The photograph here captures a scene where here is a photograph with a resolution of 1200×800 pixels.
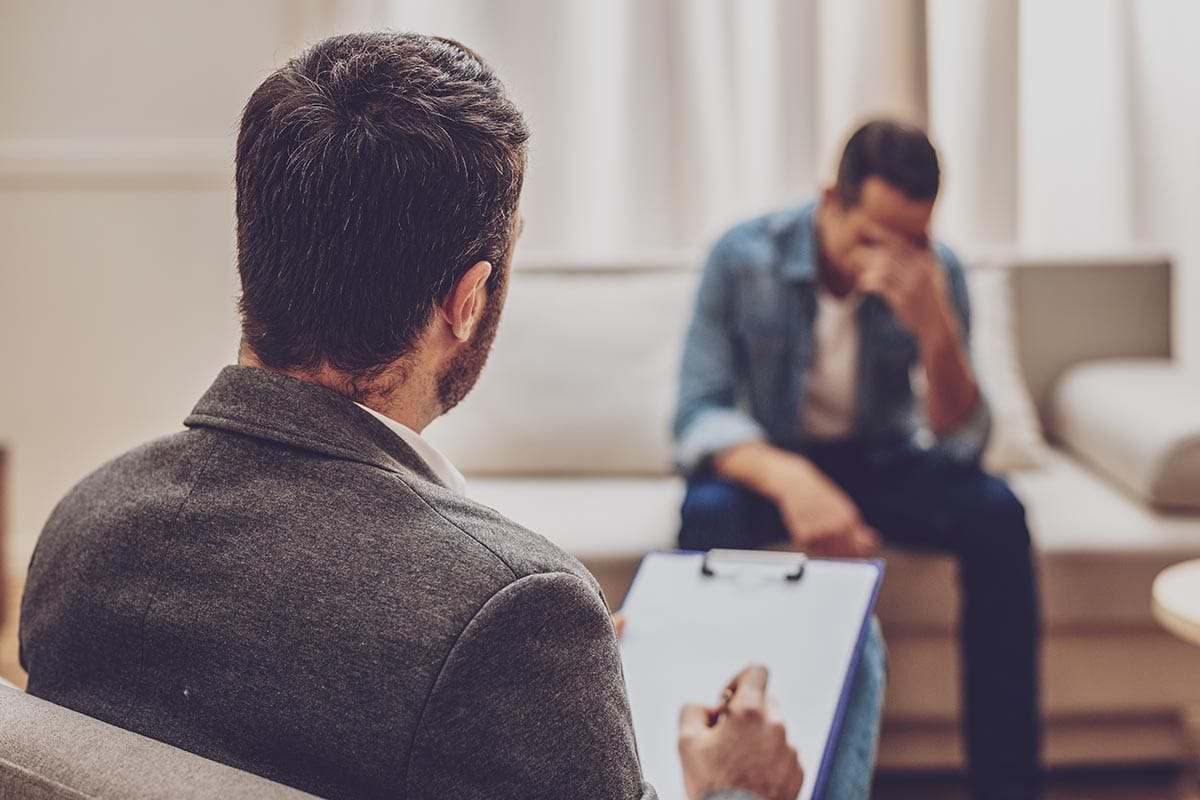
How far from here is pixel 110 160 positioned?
293 centimetres

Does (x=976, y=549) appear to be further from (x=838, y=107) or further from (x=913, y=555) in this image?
(x=838, y=107)

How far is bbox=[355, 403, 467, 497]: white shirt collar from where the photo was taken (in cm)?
75

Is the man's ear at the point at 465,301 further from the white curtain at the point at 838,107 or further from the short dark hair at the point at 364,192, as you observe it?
the white curtain at the point at 838,107

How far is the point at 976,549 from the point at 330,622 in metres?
1.34

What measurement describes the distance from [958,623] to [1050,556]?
0.58ft

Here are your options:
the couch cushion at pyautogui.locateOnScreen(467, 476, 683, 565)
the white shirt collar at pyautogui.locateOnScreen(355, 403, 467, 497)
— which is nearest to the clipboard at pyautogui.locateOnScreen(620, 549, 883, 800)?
the white shirt collar at pyautogui.locateOnScreen(355, 403, 467, 497)

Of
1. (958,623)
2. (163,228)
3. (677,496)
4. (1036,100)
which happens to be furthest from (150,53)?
(958,623)

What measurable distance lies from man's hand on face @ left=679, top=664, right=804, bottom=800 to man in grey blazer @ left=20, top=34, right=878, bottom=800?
0.19m

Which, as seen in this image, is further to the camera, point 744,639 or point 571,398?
point 571,398

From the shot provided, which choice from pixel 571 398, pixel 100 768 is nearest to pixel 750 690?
pixel 100 768

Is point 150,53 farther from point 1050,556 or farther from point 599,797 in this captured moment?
point 599,797

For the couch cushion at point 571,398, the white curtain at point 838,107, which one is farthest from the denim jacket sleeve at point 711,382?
the white curtain at point 838,107

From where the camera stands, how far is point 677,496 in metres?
2.15

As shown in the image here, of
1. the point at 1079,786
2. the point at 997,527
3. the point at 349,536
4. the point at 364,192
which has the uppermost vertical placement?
the point at 364,192
